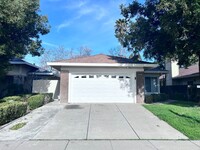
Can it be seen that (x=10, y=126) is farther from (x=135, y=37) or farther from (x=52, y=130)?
(x=135, y=37)

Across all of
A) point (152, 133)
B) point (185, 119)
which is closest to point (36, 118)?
point (152, 133)

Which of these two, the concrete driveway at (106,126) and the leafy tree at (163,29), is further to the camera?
the leafy tree at (163,29)

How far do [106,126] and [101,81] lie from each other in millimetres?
7671

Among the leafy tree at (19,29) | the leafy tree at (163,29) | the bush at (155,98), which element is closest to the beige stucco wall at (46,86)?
the leafy tree at (19,29)

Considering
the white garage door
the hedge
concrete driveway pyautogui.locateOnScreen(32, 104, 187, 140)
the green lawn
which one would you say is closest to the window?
the white garage door

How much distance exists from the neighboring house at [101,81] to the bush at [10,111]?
4.90 metres

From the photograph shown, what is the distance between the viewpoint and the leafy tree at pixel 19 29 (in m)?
13.5

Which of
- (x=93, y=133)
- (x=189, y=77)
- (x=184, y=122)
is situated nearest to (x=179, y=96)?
(x=189, y=77)

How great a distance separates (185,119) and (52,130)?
620 cm

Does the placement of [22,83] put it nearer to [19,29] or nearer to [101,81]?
[19,29]

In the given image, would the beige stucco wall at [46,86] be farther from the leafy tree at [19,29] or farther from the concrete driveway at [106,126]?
the concrete driveway at [106,126]

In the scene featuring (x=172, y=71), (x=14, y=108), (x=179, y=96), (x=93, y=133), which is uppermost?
(x=172, y=71)

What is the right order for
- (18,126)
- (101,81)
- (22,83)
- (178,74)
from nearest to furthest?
(18,126), (101,81), (22,83), (178,74)

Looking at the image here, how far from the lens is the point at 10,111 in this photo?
10.9m
